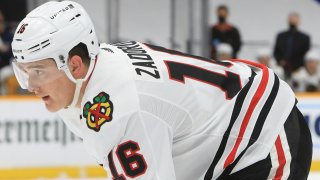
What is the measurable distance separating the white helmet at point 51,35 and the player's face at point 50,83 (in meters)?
0.02

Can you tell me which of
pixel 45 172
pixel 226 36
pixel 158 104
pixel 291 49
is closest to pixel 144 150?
pixel 158 104

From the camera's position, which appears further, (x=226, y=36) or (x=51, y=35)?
(x=226, y=36)

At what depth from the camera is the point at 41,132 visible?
5.96m

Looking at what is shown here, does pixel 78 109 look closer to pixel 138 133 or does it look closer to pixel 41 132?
pixel 138 133

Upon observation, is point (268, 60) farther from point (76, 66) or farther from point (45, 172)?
point (76, 66)

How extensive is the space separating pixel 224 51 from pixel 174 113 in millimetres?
5128

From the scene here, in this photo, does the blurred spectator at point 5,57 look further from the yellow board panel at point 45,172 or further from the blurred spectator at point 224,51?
the blurred spectator at point 224,51

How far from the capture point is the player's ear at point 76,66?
203 cm

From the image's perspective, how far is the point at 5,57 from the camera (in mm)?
6637

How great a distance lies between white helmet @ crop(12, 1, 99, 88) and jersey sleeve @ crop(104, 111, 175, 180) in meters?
0.24

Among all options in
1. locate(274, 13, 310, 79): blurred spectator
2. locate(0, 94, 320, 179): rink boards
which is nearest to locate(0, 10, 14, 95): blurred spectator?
locate(0, 94, 320, 179): rink boards

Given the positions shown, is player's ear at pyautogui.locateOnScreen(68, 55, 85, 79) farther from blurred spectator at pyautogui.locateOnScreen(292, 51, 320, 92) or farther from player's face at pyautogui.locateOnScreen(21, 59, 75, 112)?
blurred spectator at pyautogui.locateOnScreen(292, 51, 320, 92)

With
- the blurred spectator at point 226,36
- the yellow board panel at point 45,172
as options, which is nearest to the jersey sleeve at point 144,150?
the yellow board panel at point 45,172

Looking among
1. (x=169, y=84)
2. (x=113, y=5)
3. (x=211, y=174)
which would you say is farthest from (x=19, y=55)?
(x=113, y=5)
